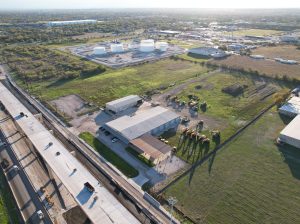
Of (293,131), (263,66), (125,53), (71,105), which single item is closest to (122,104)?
(71,105)

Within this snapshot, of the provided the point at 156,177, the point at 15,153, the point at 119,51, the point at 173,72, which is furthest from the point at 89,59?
the point at 156,177

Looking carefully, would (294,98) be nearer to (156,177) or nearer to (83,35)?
(156,177)

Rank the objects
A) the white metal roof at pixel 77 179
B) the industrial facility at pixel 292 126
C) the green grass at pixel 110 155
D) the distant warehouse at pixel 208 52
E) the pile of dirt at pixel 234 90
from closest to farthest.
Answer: the white metal roof at pixel 77 179 < the green grass at pixel 110 155 < the industrial facility at pixel 292 126 < the pile of dirt at pixel 234 90 < the distant warehouse at pixel 208 52

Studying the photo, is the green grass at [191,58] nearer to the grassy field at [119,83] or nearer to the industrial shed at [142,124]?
the grassy field at [119,83]

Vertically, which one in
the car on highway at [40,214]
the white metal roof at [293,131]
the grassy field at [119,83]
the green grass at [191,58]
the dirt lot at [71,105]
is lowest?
the green grass at [191,58]

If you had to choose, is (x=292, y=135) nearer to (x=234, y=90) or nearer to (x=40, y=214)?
(x=234, y=90)

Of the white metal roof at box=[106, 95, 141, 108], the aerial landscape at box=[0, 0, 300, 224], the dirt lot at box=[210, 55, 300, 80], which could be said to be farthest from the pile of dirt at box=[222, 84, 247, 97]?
the white metal roof at box=[106, 95, 141, 108]

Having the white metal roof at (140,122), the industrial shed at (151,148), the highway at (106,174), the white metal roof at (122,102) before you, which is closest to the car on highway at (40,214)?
the highway at (106,174)
